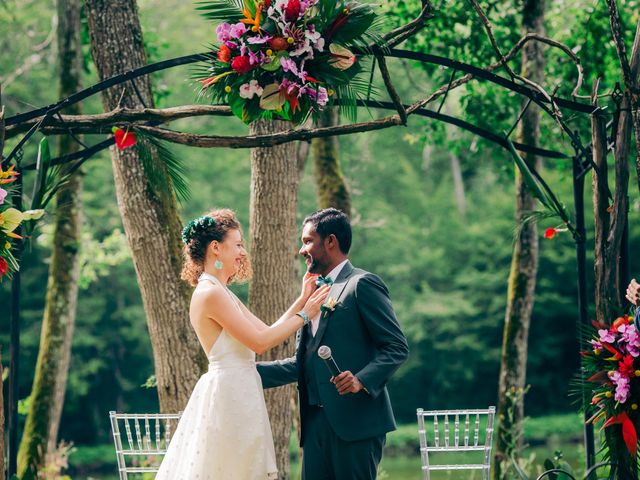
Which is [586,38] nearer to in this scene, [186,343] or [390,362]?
[186,343]

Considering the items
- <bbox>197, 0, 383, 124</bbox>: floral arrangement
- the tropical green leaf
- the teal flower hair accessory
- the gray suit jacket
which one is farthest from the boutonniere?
the tropical green leaf

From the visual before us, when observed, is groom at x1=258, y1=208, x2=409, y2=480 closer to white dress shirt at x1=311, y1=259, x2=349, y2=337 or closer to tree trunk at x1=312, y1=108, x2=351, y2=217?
white dress shirt at x1=311, y1=259, x2=349, y2=337

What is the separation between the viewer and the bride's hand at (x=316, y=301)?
4227 millimetres

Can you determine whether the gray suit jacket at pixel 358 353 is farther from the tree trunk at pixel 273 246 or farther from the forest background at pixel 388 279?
the forest background at pixel 388 279

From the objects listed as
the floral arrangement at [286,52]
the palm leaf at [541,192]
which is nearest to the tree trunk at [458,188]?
the palm leaf at [541,192]

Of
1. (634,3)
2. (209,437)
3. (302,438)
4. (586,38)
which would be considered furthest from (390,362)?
(634,3)

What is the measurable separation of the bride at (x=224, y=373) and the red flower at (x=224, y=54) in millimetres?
797

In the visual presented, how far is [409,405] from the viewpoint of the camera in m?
24.2

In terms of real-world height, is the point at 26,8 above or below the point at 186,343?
above

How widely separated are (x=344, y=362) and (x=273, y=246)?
8.64 ft

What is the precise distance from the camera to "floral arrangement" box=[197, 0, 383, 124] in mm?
4691

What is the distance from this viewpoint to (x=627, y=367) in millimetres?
4840

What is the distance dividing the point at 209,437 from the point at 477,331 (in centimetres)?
1965

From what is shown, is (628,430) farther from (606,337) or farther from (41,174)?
(41,174)
